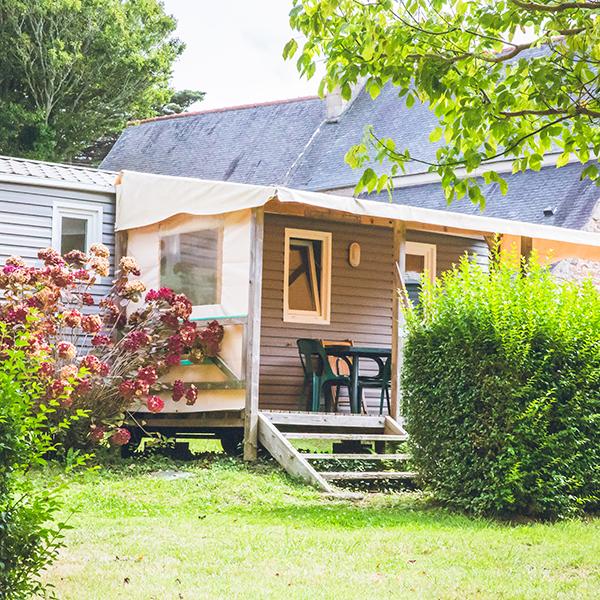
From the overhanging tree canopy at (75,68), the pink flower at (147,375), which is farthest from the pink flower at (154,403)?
the overhanging tree canopy at (75,68)

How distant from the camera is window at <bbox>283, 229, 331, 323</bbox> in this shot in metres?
14.9

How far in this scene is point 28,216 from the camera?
14.1 metres

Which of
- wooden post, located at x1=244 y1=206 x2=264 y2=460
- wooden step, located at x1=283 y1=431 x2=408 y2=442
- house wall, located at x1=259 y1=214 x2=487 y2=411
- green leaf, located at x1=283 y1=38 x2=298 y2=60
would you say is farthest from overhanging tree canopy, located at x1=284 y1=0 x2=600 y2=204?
house wall, located at x1=259 y1=214 x2=487 y2=411

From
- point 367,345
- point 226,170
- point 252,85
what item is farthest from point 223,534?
point 252,85

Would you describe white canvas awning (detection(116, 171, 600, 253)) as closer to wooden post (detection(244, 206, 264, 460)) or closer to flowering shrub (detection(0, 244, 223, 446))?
wooden post (detection(244, 206, 264, 460))

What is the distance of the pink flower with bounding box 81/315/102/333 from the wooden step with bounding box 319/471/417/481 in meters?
2.90

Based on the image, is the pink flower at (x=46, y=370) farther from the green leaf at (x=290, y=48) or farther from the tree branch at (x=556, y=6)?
the tree branch at (x=556, y=6)

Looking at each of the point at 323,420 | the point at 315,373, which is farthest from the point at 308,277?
the point at 323,420

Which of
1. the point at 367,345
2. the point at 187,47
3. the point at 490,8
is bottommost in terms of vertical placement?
the point at 367,345

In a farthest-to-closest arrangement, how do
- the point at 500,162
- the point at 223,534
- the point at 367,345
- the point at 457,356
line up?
the point at 500,162, the point at 367,345, the point at 457,356, the point at 223,534

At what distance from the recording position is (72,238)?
14.5 meters

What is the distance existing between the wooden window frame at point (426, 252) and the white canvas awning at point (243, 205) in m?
2.02

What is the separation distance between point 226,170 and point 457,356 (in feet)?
59.8

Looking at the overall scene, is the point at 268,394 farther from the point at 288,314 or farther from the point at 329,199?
the point at 329,199
